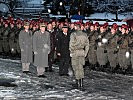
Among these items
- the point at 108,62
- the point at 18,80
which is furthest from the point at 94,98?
the point at 108,62

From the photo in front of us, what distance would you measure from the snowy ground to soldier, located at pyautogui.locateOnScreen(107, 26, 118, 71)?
0.72 metres

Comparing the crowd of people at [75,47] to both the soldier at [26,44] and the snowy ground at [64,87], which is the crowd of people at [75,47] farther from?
the snowy ground at [64,87]

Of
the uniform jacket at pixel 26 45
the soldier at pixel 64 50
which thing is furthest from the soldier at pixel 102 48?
the uniform jacket at pixel 26 45

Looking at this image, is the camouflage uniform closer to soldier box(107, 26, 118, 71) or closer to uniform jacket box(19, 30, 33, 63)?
uniform jacket box(19, 30, 33, 63)

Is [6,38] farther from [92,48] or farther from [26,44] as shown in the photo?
[92,48]

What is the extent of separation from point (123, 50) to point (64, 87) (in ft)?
10.7

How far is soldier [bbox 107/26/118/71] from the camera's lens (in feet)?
49.6

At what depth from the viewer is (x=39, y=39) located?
13969 mm

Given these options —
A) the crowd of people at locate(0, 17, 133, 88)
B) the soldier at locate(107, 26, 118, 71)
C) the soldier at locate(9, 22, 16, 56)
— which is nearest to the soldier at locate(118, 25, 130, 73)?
the crowd of people at locate(0, 17, 133, 88)

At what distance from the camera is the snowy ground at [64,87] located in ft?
37.5

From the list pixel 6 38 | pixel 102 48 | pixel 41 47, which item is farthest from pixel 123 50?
pixel 6 38

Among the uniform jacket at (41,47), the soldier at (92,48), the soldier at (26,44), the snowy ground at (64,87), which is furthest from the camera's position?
the soldier at (92,48)

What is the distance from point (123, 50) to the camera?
14852mm

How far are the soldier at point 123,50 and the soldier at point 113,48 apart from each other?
0.72ft
